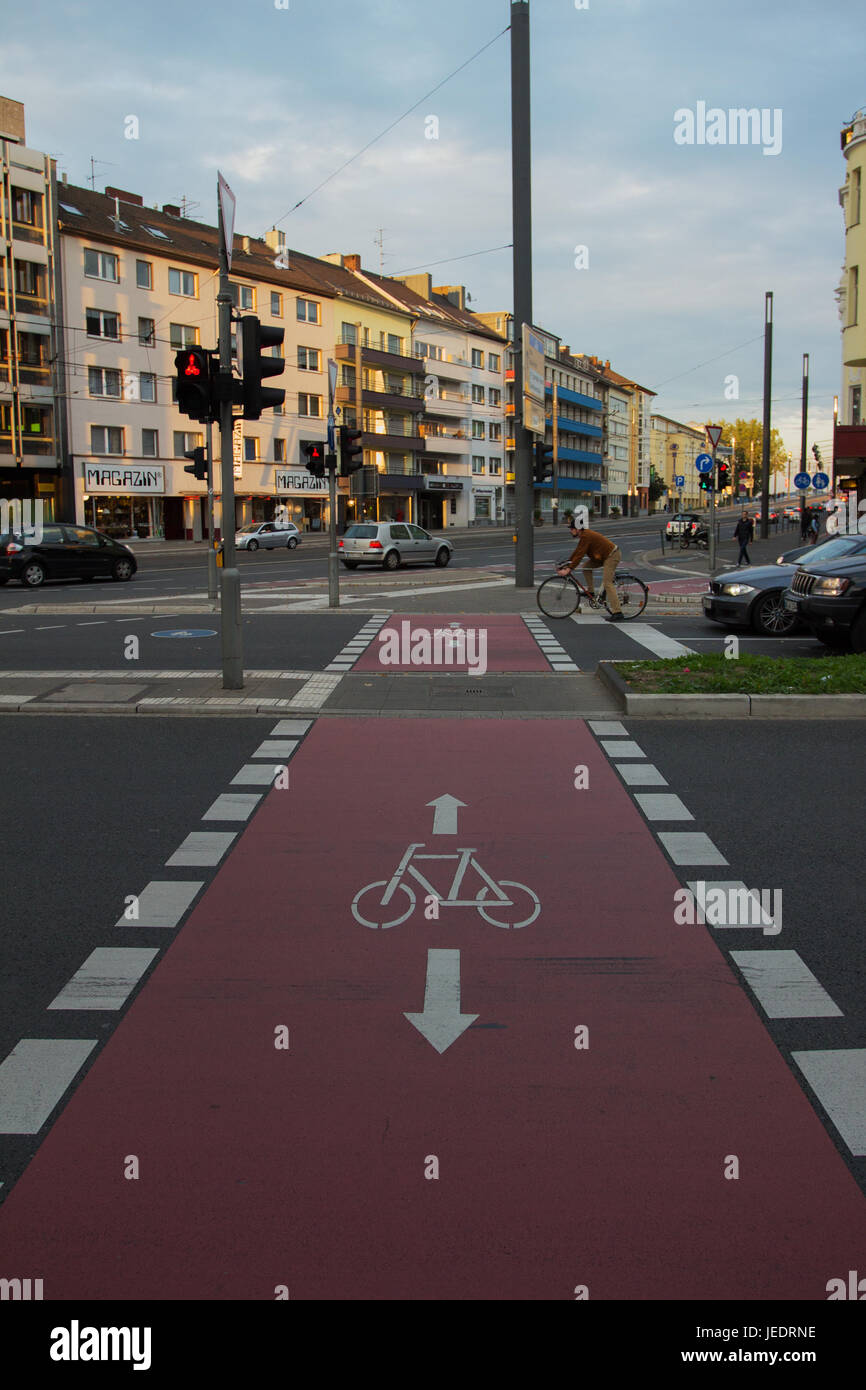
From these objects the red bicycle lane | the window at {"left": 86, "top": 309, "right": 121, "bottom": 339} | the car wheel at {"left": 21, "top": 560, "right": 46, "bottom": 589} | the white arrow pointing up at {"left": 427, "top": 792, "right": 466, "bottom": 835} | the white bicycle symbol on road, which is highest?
the window at {"left": 86, "top": 309, "right": 121, "bottom": 339}

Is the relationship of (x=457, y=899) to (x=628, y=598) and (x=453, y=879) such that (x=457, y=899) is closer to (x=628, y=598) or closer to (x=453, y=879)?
(x=453, y=879)

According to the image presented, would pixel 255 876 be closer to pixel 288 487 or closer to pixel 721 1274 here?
pixel 721 1274

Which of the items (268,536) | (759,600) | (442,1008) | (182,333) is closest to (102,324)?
(182,333)

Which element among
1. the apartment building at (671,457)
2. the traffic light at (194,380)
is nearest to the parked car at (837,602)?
the traffic light at (194,380)

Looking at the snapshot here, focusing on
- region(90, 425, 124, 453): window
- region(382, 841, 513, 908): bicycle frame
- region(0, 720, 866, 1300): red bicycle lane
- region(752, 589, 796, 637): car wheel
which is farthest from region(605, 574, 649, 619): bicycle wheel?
region(90, 425, 124, 453): window

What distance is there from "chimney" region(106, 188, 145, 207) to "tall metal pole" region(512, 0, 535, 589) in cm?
4069

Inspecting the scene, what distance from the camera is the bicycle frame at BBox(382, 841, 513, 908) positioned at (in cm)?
598

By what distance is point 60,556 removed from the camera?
3178 centimetres

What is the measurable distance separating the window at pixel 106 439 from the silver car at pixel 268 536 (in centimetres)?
633

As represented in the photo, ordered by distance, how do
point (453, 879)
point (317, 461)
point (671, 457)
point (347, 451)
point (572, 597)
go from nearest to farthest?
point (453, 879) → point (572, 597) → point (317, 461) → point (347, 451) → point (671, 457)

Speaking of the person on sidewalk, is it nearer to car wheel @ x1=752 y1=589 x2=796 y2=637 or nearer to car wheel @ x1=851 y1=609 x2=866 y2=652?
car wheel @ x1=752 y1=589 x2=796 y2=637

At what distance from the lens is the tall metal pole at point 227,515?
38.2ft

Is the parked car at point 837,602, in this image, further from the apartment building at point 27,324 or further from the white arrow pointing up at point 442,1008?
the apartment building at point 27,324

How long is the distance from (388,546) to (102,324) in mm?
23176
